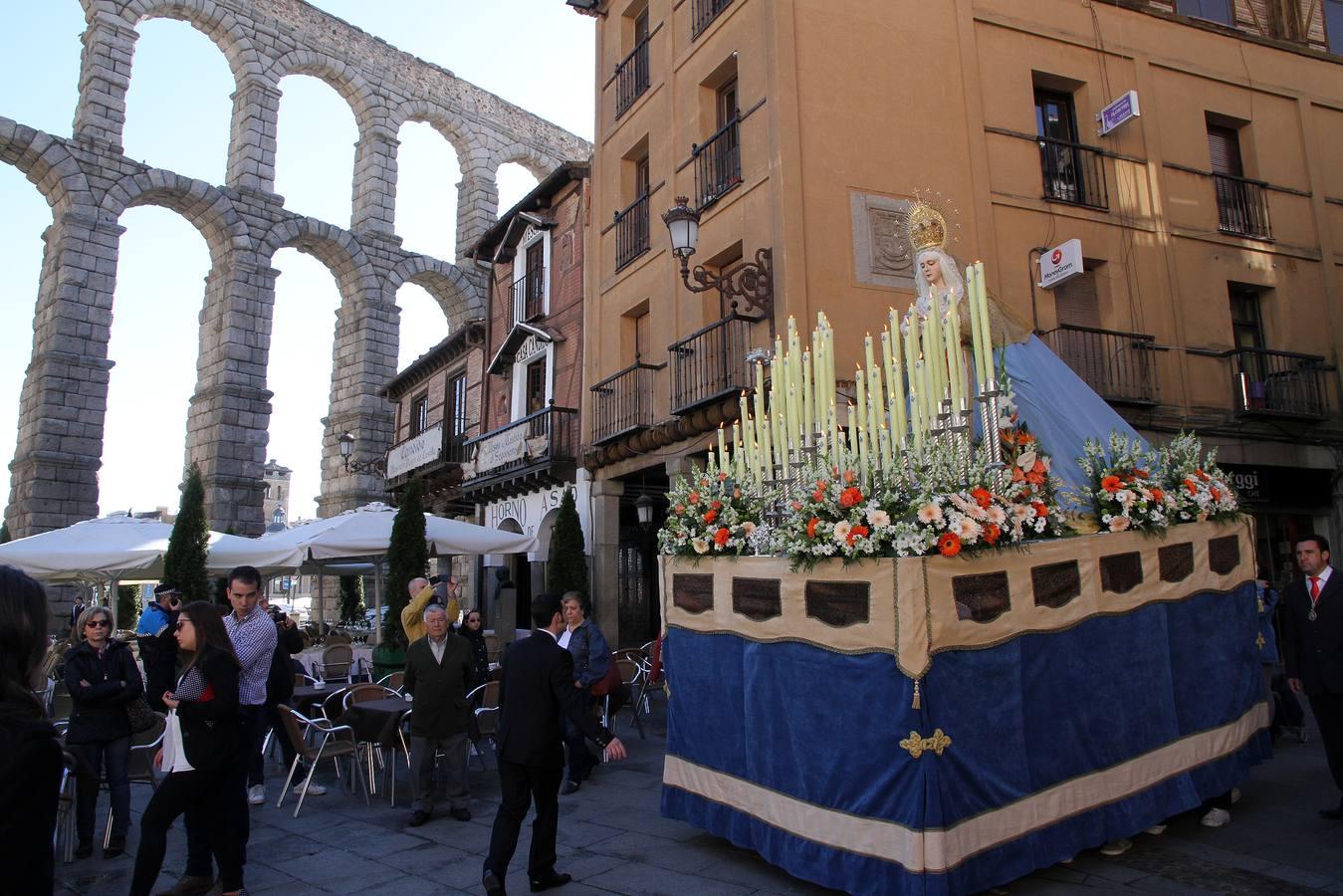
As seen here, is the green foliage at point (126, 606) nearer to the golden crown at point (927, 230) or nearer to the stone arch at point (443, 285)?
the stone arch at point (443, 285)

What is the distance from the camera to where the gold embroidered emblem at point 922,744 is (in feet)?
13.2

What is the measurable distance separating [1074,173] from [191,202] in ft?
83.6

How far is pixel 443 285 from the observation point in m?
34.2

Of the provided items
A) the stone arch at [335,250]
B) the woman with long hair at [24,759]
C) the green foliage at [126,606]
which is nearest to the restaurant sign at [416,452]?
the green foliage at [126,606]

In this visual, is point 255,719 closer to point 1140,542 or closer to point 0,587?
point 0,587

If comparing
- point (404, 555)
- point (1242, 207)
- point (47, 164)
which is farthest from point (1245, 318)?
point (47, 164)

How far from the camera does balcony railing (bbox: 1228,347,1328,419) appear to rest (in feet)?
45.5

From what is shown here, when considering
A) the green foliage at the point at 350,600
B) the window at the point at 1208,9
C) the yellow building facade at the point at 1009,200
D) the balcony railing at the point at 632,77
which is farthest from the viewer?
the green foliage at the point at 350,600

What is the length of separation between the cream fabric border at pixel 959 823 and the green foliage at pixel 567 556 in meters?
9.58

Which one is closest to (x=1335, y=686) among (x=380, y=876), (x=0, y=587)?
(x=380, y=876)

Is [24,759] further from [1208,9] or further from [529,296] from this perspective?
[1208,9]

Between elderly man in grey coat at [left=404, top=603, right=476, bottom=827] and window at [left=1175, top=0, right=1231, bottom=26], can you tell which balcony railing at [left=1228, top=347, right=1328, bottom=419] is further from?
elderly man in grey coat at [left=404, top=603, right=476, bottom=827]

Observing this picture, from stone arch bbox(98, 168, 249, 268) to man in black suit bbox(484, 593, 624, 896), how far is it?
2704 centimetres

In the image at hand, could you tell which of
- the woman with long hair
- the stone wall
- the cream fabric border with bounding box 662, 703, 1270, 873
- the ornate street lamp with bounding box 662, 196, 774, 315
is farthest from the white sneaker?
the stone wall
